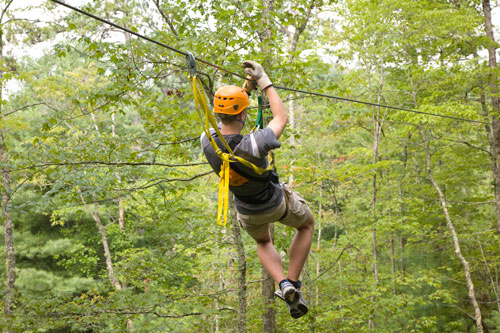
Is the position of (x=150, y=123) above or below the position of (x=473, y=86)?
below

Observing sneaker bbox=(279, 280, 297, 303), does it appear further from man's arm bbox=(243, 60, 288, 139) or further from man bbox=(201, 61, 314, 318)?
man's arm bbox=(243, 60, 288, 139)

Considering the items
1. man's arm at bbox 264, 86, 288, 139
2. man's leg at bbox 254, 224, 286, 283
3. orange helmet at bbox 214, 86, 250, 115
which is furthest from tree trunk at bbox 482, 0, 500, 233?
orange helmet at bbox 214, 86, 250, 115

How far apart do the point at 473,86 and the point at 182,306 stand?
8.01m

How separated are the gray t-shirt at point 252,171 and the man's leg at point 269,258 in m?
0.34

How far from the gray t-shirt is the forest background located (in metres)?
2.74

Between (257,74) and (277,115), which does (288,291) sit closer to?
(277,115)

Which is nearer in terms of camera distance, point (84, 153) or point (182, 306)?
point (84, 153)

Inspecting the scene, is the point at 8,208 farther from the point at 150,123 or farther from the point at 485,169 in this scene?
the point at 485,169

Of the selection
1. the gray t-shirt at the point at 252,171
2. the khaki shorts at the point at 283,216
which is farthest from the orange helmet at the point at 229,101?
the khaki shorts at the point at 283,216

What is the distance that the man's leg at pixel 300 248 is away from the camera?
3.22 metres

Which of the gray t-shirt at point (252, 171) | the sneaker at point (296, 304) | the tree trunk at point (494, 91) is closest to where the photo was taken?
the gray t-shirt at point (252, 171)

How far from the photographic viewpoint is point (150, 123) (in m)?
6.41

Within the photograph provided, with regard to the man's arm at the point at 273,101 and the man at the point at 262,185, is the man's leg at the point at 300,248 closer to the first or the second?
the man at the point at 262,185

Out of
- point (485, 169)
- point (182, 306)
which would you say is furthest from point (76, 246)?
point (485, 169)
